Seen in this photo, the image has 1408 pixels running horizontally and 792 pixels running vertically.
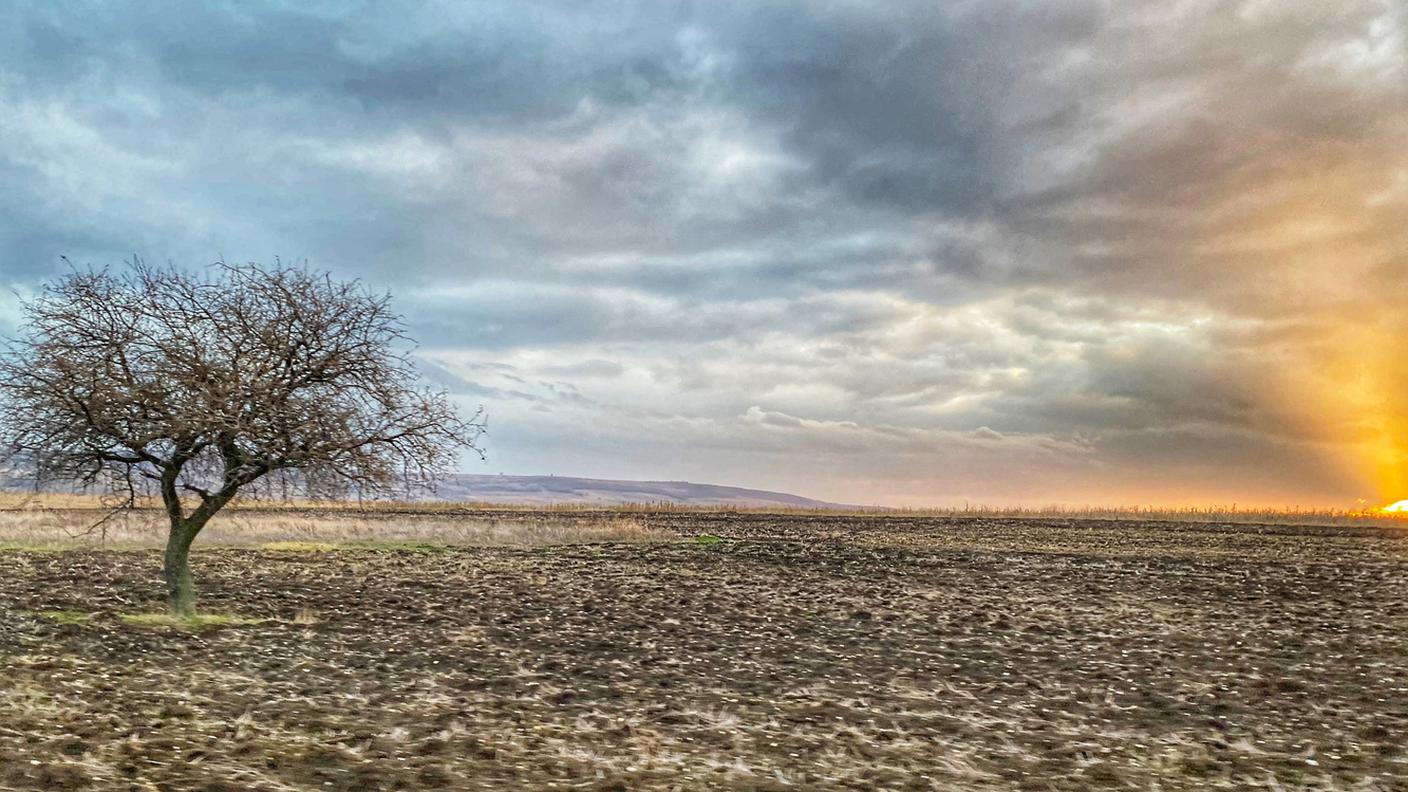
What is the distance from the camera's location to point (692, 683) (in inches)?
725

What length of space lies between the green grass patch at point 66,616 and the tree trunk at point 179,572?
1.73 meters

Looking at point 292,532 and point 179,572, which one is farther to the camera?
point 292,532

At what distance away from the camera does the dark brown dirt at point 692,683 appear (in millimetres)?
12656

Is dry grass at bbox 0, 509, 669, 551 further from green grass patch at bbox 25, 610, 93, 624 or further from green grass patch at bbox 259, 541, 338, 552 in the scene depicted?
green grass patch at bbox 25, 610, 93, 624

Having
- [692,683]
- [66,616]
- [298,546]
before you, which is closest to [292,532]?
[298,546]

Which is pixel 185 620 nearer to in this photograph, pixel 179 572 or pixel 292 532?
pixel 179 572

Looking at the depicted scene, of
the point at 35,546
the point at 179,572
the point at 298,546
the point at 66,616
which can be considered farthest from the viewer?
the point at 298,546

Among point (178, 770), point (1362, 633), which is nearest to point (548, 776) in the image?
point (178, 770)

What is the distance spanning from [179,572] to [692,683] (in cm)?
1364

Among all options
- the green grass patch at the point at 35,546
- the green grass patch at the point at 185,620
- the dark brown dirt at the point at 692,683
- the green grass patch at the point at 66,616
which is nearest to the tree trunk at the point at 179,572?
the green grass patch at the point at 185,620

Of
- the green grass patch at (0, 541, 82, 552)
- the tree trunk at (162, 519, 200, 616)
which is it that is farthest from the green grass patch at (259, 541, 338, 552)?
the tree trunk at (162, 519, 200, 616)

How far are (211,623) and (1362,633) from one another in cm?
2801

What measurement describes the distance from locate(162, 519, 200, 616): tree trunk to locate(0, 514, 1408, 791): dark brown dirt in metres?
1.61

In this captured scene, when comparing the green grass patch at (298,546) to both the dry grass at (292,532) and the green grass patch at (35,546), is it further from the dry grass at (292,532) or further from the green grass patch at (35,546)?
the green grass patch at (35,546)
